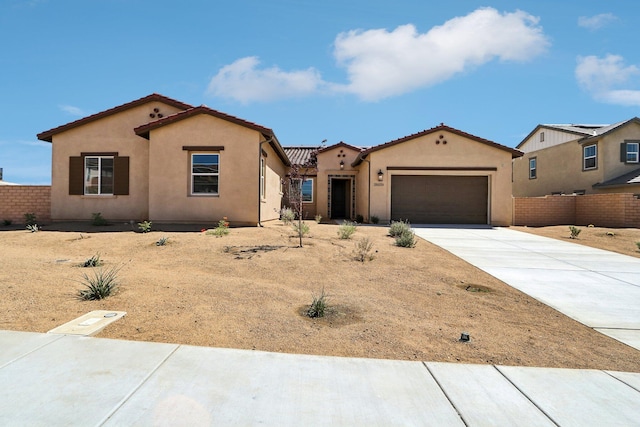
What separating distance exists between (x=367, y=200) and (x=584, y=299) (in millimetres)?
13266

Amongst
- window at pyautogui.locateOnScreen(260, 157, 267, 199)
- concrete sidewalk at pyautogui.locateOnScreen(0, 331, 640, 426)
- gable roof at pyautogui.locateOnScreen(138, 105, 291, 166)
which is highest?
gable roof at pyautogui.locateOnScreen(138, 105, 291, 166)

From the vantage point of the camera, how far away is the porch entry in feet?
73.8

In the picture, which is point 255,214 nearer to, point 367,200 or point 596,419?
point 367,200

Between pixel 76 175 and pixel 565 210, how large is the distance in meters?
23.9

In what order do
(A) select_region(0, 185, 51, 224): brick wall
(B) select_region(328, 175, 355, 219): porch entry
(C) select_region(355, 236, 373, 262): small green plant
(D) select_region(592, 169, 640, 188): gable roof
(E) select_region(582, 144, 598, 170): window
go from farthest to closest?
(B) select_region(328, 175, 355, 219): porch entry → (E) select_region(582, 144, 598, 170): window → (D) select_region(592, 169, 640, 188): gable roof → (A) select_region(0, 185, 51, 224): brick wall → (C) select_region(355, 236, 373, 262): small green plant

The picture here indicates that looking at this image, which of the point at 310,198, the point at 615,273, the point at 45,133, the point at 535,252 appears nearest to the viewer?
the point at 615,273

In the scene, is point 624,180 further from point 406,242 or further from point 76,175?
point 76,175

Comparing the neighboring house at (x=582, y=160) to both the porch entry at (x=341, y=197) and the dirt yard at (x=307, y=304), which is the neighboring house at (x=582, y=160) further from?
the dirt yard at (x=307, y=304)

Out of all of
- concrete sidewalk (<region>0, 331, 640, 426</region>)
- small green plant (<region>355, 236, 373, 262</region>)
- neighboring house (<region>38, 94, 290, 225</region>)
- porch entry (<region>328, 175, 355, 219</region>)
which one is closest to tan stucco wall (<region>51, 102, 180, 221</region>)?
neighboring house (<region>38, 94, 290, 225</region>)

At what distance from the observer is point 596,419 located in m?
2.59

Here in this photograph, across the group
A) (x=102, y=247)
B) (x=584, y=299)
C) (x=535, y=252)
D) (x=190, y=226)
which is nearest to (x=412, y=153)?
(x=535, y=252)

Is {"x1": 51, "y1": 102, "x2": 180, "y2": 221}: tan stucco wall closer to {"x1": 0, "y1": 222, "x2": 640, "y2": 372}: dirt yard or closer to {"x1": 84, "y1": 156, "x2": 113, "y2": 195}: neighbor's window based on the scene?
{"x1": 84, "y1": 156, "x2": 113, "y2": 195}: neighbor's window

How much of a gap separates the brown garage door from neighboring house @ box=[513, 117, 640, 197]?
9.25 meters

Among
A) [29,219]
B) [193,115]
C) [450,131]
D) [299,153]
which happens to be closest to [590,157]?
[450,131]
